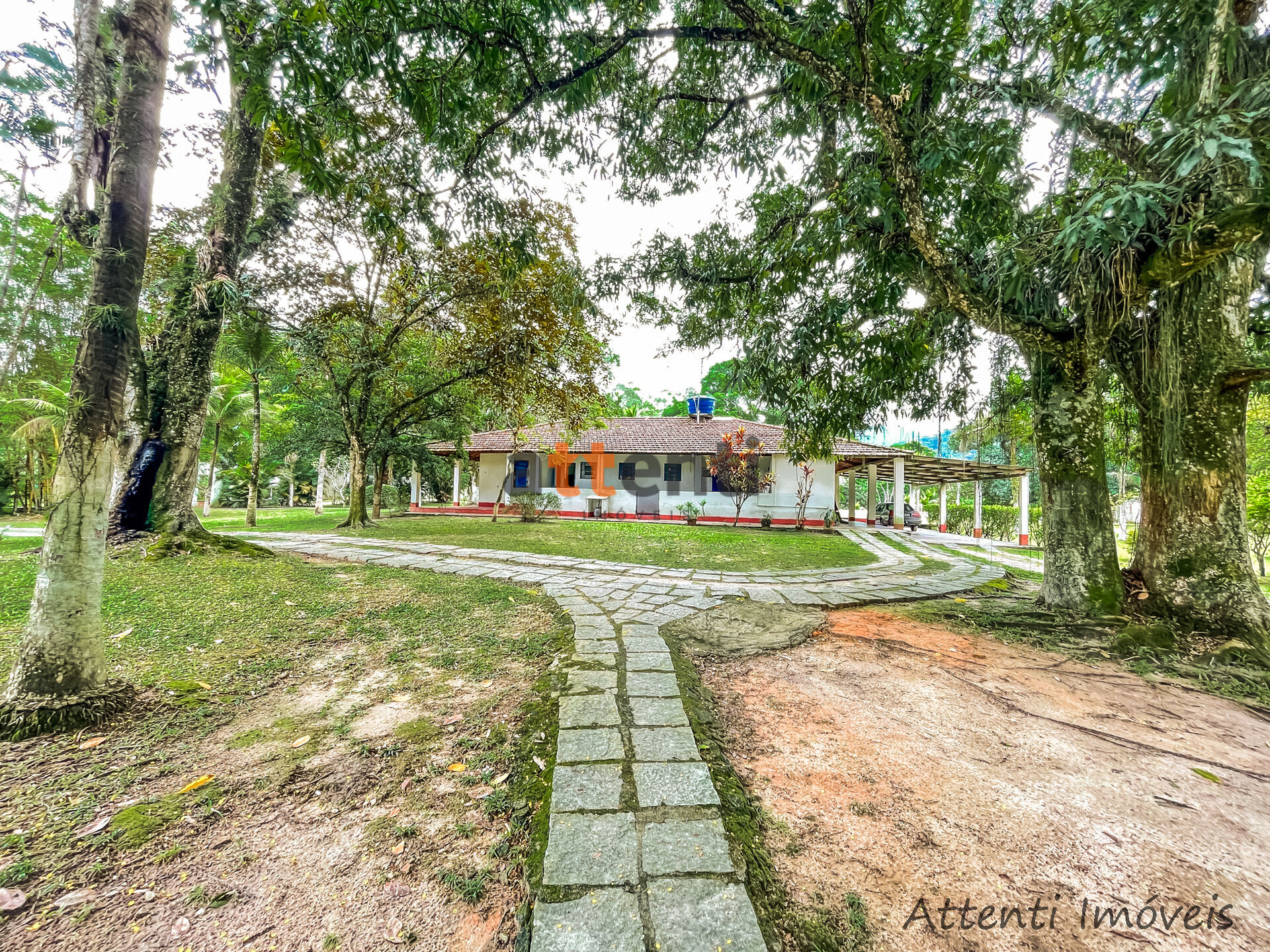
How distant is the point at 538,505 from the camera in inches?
637

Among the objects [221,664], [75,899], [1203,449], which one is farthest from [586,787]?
[1203,449]

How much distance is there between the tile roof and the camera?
14617mm

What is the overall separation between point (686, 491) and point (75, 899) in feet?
52.9

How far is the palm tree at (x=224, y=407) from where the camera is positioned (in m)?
15.7

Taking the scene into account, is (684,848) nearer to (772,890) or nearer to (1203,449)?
(772,890)

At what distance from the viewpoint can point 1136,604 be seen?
3.97 m

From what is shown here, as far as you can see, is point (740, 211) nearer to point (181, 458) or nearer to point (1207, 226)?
point (1207, 226)

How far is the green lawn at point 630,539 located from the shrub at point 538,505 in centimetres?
46

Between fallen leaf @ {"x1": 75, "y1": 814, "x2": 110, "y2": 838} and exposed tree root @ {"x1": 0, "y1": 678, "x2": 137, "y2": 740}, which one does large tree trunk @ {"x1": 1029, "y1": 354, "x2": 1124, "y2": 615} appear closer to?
fallen leaf @ {"x1": 75, "y1": 814, "x2": 110, "y2": 838}

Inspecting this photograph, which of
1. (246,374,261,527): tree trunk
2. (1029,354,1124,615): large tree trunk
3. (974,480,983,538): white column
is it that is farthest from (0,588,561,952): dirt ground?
(974,480,983,538): white column

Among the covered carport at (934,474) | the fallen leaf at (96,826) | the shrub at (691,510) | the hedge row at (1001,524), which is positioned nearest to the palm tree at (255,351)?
the fallen leaf at (96,826)

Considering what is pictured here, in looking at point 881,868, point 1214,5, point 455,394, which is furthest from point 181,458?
point 1214,5

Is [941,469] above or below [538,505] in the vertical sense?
above

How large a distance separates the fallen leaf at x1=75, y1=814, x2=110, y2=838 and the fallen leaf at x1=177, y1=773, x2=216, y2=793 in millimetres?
180
